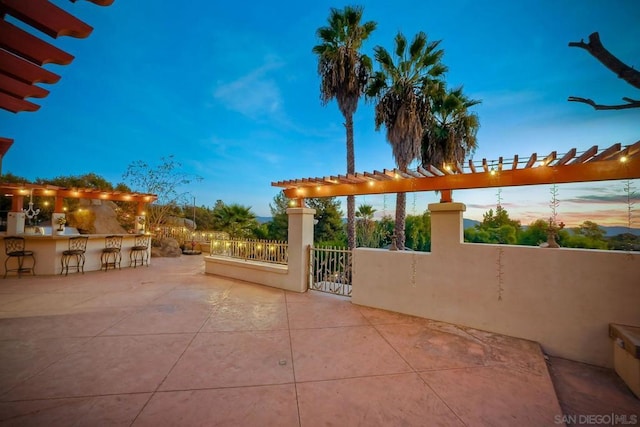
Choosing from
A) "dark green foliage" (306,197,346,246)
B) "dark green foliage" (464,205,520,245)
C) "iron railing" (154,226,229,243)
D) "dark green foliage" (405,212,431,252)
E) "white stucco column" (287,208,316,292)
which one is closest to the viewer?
"white stucco column" (287,208,316,292)

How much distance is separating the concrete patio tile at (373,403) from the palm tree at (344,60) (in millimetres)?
6816

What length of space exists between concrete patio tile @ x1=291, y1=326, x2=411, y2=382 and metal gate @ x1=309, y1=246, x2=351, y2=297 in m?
1.90

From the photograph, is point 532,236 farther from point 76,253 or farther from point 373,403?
point 76,253

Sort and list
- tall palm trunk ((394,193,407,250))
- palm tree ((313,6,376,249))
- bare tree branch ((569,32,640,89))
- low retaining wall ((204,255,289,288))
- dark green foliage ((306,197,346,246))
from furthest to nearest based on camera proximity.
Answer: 1. dark green foliage ((306,197,346,246))
2. tall palm trunk ((394,193,407,250))
3. palm tree ((313,6,376,249))
4. low retaining wall ((204,255,289,288))
5. bare tree branch ((569,32,640,89))

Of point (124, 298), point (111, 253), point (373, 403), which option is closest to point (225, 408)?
point (373, 403)

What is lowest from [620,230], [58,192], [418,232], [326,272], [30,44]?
[326,272]

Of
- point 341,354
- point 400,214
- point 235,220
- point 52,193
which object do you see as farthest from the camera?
point 235,220

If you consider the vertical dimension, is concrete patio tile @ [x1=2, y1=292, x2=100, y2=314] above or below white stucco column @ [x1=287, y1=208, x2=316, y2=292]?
below

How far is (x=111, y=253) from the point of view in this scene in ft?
28.0

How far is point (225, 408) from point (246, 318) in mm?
2105

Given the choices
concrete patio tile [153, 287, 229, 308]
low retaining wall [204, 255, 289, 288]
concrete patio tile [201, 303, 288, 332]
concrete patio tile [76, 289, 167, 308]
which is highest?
low retaining wall [204, 255, 289, 288]

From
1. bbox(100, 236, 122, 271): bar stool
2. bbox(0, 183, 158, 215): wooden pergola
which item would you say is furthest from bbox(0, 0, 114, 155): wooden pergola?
bbox(0, 183, 158, 215): wooden pergola

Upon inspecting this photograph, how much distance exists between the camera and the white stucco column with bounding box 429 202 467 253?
405cm

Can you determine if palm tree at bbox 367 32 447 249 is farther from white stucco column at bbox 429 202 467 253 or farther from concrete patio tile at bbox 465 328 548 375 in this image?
concrete patio tile at bbox 465 328 548 375
